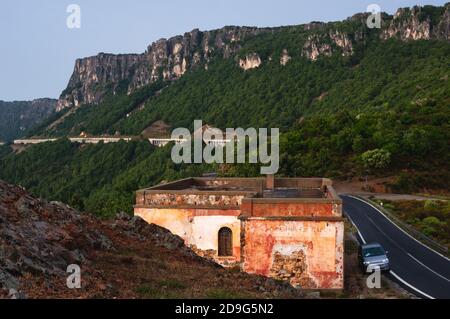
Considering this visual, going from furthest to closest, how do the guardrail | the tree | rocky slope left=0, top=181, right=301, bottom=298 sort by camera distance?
the tree
the guardrail
rocky slope left=0, top=181, right=301, bottom=298

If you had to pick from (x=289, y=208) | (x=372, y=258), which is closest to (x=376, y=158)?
(x=372, y=258)

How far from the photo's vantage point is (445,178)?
58.2 m

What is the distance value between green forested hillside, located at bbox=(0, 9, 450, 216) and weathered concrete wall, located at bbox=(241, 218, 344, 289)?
95.6 ft

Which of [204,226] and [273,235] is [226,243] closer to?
[204,226]

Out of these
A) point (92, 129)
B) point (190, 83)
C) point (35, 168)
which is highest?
point (190, 83)

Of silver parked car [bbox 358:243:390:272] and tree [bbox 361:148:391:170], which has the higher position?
tree [bbox 361:148:391:170]

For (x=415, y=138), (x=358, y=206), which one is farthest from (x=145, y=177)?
(x=358, y=206)

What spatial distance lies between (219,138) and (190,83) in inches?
2784

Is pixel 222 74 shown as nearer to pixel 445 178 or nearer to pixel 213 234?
pixel 445 178

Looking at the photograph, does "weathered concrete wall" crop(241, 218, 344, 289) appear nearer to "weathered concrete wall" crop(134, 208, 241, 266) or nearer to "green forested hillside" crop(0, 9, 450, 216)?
"weathered concrete wall" crop(134, 208, 241, 266)

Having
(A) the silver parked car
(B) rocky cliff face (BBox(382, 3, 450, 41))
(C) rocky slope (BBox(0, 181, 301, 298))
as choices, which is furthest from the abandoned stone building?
(B) rocky cliff face (BBox(382, 3, 450, 41))

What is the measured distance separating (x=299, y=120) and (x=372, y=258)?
10043 cm

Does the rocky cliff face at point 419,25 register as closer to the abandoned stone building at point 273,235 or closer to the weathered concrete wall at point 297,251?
the abandoned stone building at point 273,235

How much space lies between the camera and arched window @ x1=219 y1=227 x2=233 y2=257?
72.8 feet
